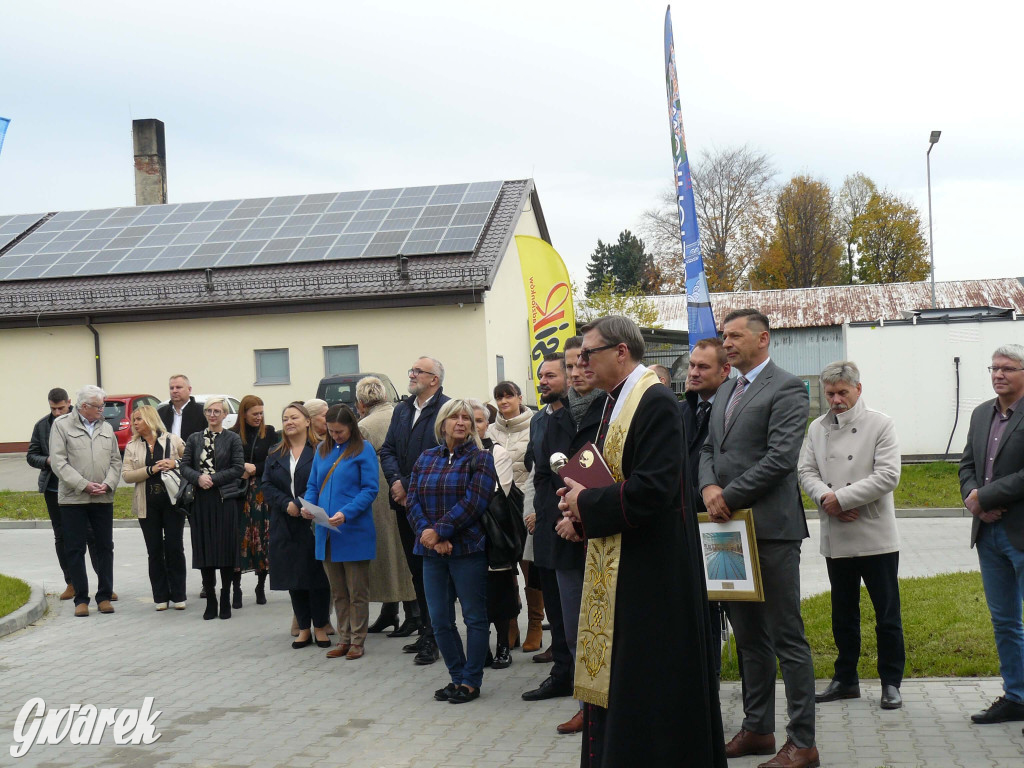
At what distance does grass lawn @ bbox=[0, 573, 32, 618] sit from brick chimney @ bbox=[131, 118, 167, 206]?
3422cm

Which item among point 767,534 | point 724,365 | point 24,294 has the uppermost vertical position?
point 24,294

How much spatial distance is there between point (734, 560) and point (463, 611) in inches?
86.3

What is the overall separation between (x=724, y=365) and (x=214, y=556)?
225 inches

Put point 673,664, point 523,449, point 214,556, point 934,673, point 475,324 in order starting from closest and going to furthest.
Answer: point 673,664, point 934,673, point 523,449, point 214,556, point 475,324

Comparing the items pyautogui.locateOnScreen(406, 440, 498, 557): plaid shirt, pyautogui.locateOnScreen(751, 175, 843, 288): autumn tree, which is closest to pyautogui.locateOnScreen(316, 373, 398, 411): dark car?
pyautogui.locateOnScreen(406, 440, 498, 557): plaid shirt

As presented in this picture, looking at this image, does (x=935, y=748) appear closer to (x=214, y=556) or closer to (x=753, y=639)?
(x=753, y=639)

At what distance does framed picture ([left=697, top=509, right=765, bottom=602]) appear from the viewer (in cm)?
521

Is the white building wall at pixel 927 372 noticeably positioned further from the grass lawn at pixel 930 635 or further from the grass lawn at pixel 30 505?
the grass lawn at pixel 30 505

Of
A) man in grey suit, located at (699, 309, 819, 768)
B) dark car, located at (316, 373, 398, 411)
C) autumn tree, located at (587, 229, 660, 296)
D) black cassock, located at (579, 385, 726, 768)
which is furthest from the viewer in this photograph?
autumn tree, located at (587, 229, 660, 296)

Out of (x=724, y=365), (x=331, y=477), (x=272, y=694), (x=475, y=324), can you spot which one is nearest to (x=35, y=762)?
(x=272, y=694)

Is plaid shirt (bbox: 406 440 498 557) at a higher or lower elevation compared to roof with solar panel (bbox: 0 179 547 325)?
lower

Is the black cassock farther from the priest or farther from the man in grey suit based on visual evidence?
the man in grey suit

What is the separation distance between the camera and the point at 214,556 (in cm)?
992

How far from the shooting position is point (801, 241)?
217 ft
